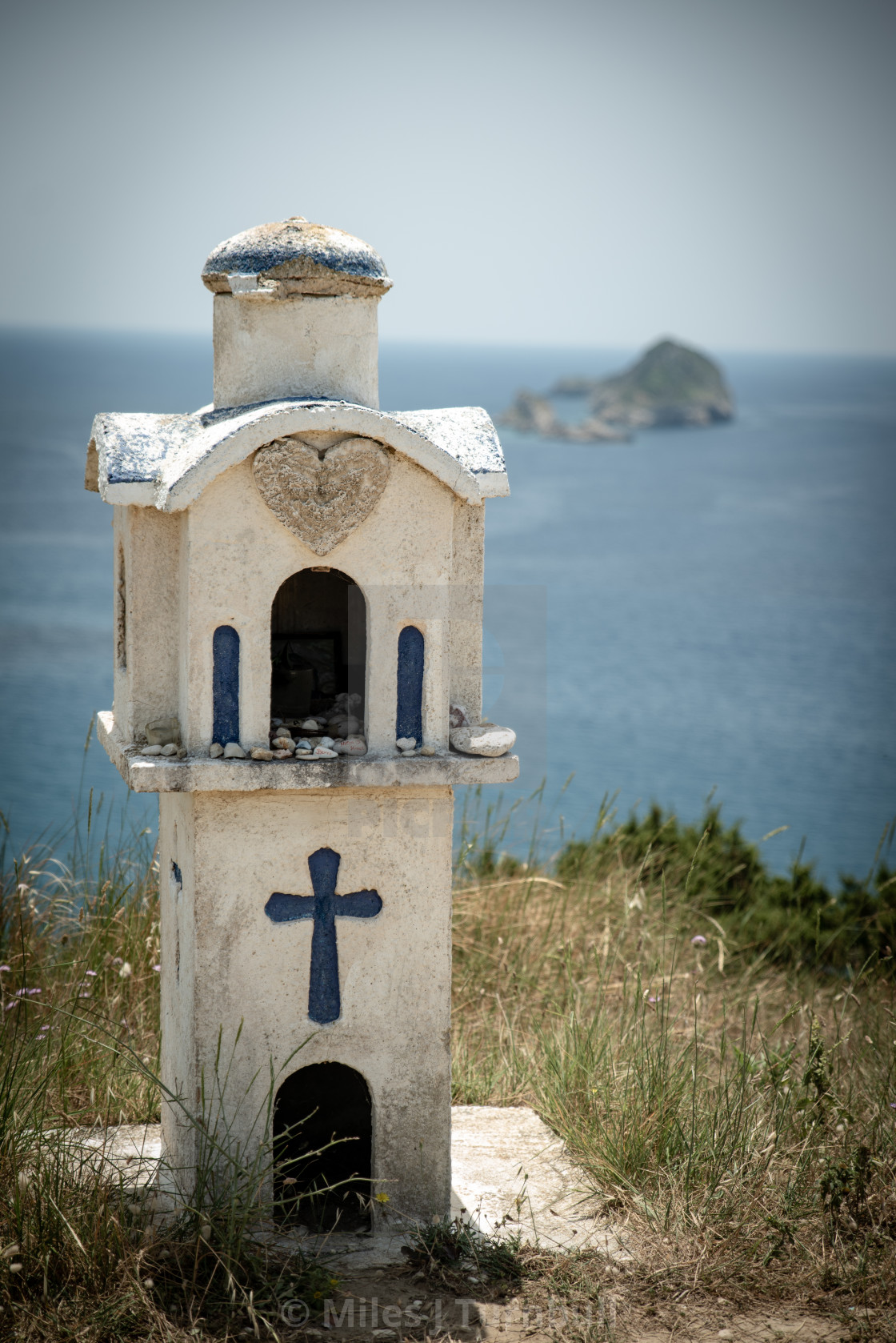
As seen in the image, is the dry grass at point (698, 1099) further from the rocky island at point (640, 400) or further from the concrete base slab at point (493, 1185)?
the rocky island at point (640, 400)

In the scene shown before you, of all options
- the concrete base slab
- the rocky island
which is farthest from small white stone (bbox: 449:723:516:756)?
the rocky island

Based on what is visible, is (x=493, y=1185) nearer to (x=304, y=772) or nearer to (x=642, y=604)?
(x=304, y=772)

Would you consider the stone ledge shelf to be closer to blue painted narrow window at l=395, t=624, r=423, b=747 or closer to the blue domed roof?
blue painted narrow window at l=395, t=624, r=423, b=747

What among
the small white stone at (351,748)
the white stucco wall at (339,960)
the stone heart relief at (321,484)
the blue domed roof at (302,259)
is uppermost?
the blue domed roof at (302,259)

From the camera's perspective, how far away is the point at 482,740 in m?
4.51

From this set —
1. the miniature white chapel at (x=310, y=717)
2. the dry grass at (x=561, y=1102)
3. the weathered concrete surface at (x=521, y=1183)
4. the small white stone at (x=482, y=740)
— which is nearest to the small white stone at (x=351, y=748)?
the miniature white chapel at (x=310, y=717)

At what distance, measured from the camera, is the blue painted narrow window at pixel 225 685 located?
14.3 feet

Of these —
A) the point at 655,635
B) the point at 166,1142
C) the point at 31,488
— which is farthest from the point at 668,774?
the point at 166,1142

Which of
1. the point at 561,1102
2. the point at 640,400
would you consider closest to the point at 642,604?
the point at 640,400

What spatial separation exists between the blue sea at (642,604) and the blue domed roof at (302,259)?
4.54ft

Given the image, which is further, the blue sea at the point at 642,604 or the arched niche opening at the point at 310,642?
the blue sea at the point at 642,604

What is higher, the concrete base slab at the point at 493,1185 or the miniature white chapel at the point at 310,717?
the miniature white chapel at the point at 310,717

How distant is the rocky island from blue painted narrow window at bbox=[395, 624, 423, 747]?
5565 cm

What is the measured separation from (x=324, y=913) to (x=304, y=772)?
544 millimetres
